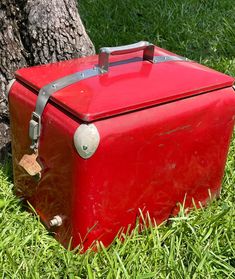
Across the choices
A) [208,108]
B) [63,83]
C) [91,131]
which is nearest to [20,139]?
[63,83]

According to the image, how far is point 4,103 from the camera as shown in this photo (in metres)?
2.46

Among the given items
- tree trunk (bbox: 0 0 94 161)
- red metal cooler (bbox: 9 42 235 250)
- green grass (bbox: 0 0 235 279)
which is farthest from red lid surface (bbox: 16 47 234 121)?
green grass (bbox: 0 0 235 279)

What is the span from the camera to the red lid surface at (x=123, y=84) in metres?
1.71

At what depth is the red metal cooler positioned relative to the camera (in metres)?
1.73

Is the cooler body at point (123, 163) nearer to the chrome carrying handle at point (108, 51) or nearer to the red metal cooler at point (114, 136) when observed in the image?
the red metal cooler at point (114, 136)

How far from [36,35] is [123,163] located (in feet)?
3.01

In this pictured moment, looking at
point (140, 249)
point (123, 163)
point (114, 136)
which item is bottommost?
point (140, 249)

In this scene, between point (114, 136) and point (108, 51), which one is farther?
point (108, 51)

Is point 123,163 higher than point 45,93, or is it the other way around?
point 45,93

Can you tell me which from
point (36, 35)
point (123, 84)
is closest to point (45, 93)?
point (123, 84)

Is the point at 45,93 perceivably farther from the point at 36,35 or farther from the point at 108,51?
the point at 36,35

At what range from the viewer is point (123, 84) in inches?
73.3

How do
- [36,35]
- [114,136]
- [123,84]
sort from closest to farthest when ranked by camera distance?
[114,136], [123,84], [36,35]

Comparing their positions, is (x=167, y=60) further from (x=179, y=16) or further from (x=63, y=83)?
(x=179, y=16)
